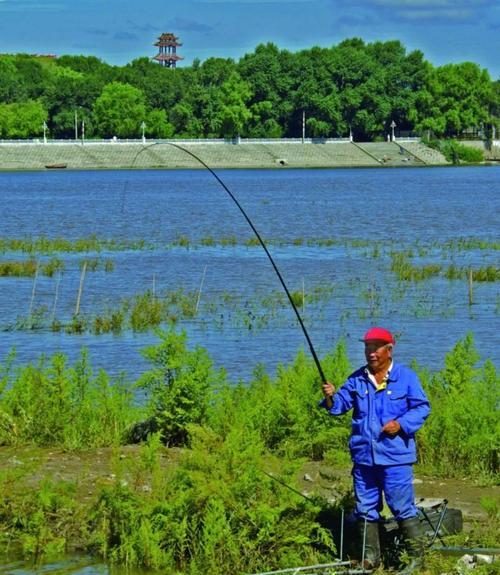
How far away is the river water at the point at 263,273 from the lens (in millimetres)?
21703

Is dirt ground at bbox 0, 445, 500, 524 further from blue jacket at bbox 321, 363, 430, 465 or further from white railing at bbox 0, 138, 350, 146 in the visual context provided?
white railing at bbox 0, 138, 350, 146

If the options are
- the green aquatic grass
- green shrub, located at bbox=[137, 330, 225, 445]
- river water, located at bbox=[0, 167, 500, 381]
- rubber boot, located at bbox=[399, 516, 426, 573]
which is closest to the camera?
rubber boot, located at bbox=[399, 516, 426, 573]

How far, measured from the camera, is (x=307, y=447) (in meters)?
11.9

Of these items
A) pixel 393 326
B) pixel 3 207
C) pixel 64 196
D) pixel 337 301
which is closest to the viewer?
pixel 393 326

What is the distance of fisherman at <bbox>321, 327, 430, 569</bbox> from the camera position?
8492 mm

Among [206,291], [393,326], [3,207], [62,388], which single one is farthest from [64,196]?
[62,388]

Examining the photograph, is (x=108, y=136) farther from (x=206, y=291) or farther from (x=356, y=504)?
(x=356, y=504)

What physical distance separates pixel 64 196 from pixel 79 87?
6566 cm

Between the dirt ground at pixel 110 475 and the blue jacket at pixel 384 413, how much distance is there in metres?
1.53

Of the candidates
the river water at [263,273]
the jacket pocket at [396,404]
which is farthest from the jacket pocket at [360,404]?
the river water at [263,273]

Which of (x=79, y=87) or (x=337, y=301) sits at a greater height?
(x=79, y=87)

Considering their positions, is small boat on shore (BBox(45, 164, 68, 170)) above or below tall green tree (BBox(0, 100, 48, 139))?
below

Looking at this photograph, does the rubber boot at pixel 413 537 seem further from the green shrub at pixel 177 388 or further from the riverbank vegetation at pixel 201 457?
the green shrub at pixel 177 388

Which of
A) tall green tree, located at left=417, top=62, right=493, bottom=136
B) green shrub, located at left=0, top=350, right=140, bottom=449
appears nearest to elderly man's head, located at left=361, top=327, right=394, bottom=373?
green shrub, located at left=0, top=350, right=140, bottom=449
